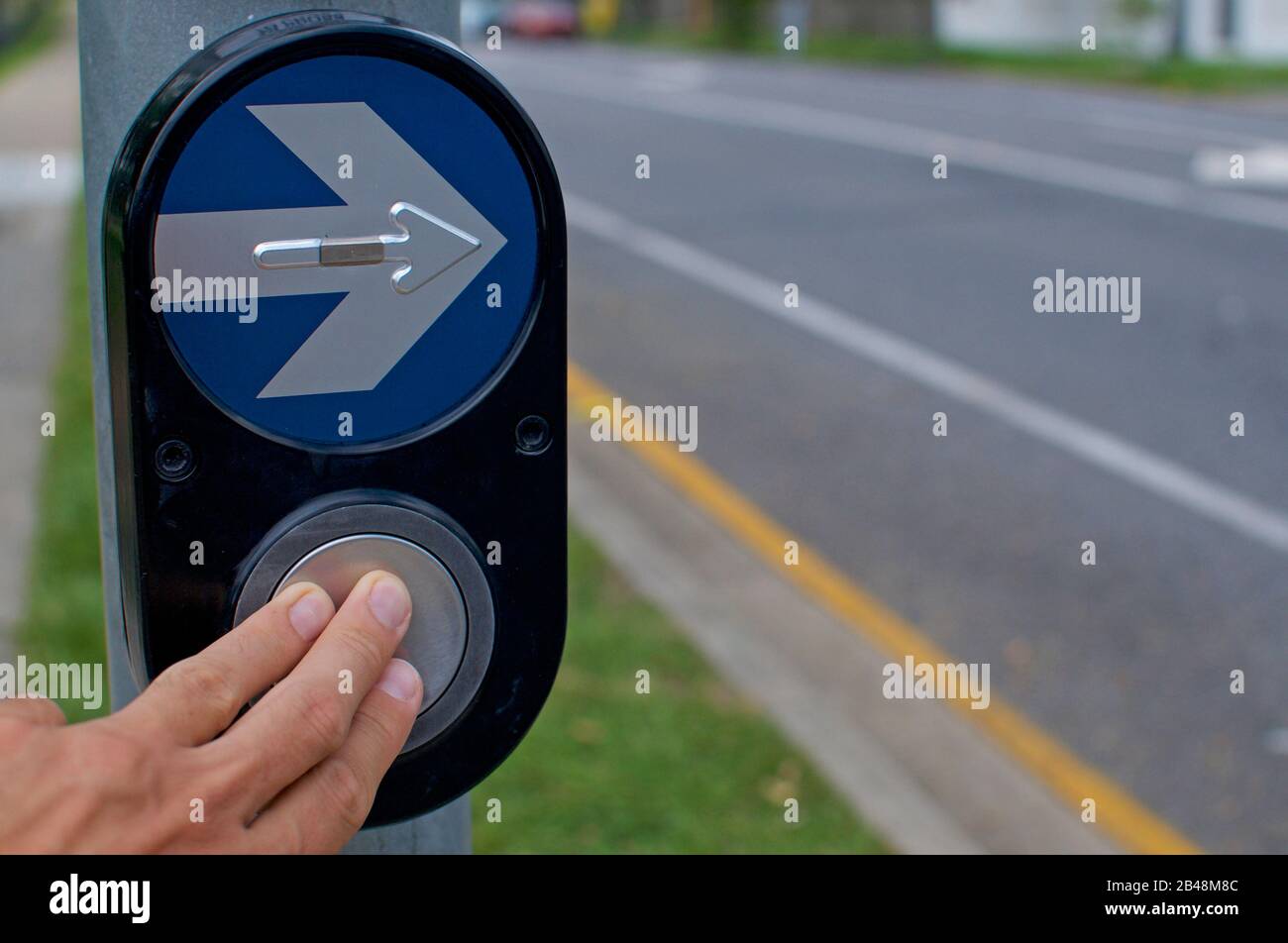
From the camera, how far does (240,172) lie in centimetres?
103

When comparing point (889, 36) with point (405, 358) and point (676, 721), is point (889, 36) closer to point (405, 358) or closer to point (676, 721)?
point (676, 721)

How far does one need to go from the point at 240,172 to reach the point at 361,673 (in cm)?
33

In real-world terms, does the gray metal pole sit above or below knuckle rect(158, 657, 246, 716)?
above

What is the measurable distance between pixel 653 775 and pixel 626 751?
0.41 ft

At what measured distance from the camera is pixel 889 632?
4.71 m

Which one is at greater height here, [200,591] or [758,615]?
[200,591]

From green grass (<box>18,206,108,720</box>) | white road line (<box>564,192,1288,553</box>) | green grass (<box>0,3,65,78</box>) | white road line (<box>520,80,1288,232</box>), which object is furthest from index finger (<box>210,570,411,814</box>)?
green grass (<box>0,3,65,78</box>)

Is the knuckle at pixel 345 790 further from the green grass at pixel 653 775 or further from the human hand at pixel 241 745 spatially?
the green grass at pixel 653 775

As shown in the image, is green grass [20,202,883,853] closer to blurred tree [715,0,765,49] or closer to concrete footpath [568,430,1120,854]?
concrete footpath [568,430,1120,854]

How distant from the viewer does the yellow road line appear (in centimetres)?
370

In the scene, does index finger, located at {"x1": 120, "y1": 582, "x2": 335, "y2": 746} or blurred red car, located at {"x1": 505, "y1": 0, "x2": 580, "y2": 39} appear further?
blurred red car, located at {"x1": 505, "y1": 0, "x2": 580, "y2": 39}

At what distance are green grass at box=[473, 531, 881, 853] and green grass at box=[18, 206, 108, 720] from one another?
38.5 inches

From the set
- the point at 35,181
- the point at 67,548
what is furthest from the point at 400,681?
the point at 35,181
